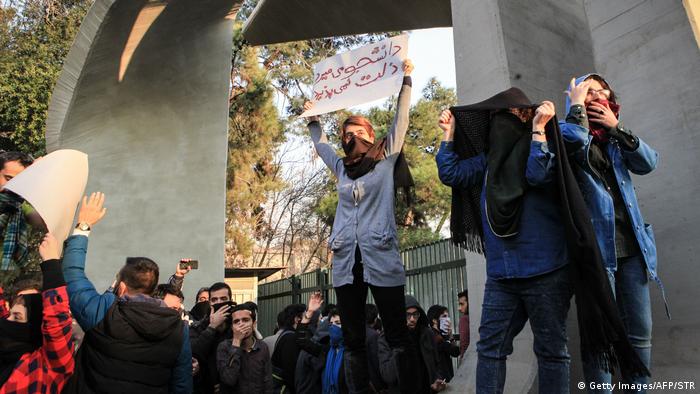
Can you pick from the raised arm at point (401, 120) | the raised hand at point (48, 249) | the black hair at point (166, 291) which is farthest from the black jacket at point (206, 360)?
the raised arm at point (401, 120)

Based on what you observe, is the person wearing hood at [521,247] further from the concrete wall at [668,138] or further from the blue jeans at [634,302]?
the concrete wall at [668,138]

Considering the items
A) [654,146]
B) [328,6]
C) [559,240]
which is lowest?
[559,240]

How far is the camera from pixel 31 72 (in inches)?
546

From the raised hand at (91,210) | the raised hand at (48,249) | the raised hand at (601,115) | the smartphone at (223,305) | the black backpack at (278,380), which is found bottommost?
the black backpack at (278,380)

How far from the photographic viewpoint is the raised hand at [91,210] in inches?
103

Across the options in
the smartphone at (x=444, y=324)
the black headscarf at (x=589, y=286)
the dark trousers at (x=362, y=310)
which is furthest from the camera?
the smartphone at (x=444, y=324)

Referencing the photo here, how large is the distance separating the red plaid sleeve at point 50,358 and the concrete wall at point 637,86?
7.36 feet

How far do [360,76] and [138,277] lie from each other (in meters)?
1.92

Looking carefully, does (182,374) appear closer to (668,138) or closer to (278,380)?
(278,380)

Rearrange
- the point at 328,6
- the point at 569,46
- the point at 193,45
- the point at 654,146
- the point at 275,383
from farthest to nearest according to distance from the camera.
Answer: the point at 193,45, the point at 328,6, the point at 275,383, the point at 569,46, the point at 654,146

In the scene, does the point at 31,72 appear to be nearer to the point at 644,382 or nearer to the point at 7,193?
the point at 7,193

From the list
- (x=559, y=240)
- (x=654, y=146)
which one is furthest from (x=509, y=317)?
(x=654, y=146)

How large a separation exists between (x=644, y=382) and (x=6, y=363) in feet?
9.62

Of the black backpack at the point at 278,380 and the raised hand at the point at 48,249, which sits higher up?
the raised hand at the point at 48,249
